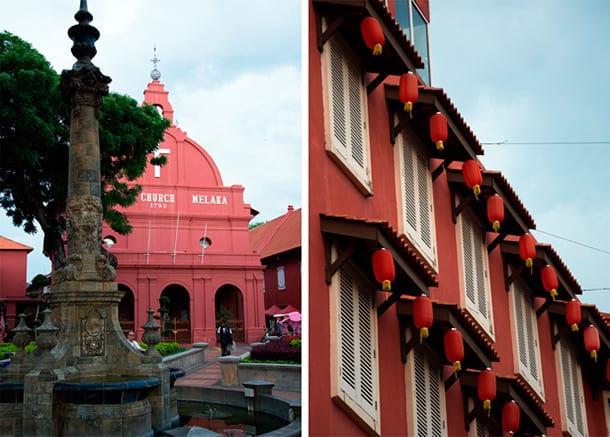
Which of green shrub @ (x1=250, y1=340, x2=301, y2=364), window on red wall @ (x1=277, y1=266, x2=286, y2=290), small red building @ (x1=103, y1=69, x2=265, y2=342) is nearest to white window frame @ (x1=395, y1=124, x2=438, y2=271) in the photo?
green shrub @ (x1=250, y1=340, x2=301, y2=364)

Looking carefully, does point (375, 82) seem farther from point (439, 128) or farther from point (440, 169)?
point (440, 169)

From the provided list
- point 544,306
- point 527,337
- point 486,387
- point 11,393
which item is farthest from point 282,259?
point 486,387

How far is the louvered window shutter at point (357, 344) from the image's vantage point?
5.46 m

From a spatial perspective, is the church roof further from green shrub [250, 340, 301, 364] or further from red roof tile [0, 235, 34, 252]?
green shrub [250, 340, 301, 364]

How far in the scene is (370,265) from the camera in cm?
591

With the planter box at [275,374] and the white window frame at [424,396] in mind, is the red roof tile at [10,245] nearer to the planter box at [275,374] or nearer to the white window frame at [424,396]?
the planter box at [275,374]

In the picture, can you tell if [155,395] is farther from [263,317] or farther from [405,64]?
[263,317]

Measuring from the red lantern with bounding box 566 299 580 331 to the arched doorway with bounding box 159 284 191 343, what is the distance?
19027 mm

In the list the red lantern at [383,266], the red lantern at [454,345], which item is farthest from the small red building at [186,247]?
the red lantern at [383,266]

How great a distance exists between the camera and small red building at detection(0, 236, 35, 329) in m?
30.2

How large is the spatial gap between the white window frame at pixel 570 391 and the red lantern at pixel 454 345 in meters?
4.77

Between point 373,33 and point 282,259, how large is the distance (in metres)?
25.2

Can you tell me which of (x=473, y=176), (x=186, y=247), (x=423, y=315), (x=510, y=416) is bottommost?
(x=510, y=416)

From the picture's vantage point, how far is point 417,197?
788 cm
